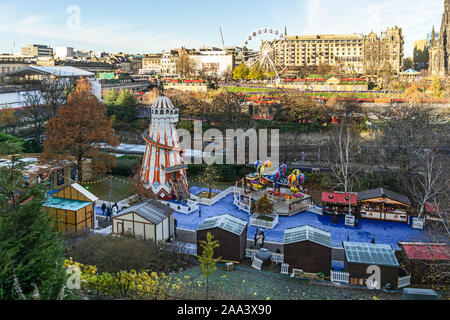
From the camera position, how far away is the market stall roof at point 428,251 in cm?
1473

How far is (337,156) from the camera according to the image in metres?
30.2

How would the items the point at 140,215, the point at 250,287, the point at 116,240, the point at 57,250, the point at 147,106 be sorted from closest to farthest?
1. the point at 57,250
2. the point at 250,287
3. the point at 116,240
4. the point at 140,215
5. the point at 147,106

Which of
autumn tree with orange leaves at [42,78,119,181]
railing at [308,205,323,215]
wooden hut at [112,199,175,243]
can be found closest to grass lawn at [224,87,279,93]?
autumn tree with orange leaves at [42,78,119,181]

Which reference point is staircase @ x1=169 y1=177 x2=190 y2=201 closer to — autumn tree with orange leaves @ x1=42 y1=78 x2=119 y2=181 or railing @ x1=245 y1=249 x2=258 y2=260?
autumn tree with orange leaves @ x1=42 y1=78 x2=119 y2=181

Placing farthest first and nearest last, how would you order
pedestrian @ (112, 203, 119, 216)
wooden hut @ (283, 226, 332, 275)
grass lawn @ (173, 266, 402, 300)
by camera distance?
pedestrian @ (112, 203, 119, 216) → wooden hut @ (283, 226, 332, 275) → grass lawn @ (173, 266, 402, 300)

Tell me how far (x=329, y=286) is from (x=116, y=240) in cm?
826

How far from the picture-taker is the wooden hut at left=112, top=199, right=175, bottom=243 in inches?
701

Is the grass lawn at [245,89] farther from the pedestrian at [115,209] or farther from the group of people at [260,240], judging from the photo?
the group of people at [260,240]

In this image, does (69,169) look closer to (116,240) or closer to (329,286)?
(116,240)

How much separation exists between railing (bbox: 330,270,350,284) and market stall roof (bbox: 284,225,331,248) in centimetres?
106

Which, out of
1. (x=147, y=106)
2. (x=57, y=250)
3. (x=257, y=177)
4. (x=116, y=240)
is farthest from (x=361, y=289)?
(x=147, y=106)

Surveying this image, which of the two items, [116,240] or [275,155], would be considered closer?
[116,240]

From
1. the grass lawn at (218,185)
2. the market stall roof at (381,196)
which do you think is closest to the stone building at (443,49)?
the grass lawn at (218,185)

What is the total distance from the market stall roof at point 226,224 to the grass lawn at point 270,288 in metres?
1.87
